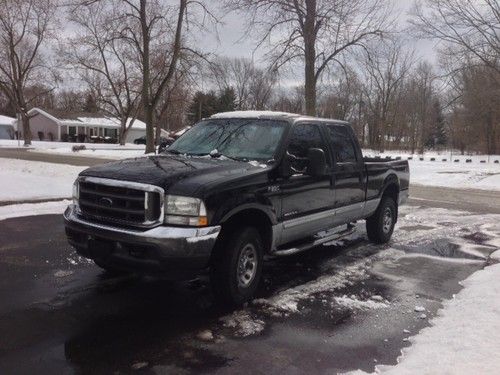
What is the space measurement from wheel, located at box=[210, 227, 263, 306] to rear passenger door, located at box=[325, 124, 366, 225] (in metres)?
1.93

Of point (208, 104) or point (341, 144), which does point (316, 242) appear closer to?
point (341, 144)

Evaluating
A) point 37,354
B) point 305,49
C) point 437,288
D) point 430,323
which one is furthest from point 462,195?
point 37,354


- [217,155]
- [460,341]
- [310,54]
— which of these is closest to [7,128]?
[310,54]

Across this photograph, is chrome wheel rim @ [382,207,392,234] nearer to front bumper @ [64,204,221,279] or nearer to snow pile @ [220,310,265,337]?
snow pile @ [220,310,265,337]

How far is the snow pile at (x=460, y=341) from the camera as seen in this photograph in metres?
3.86

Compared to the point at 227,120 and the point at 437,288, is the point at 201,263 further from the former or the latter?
the point at 437,288

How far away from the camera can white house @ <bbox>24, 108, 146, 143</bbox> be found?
6650 centimetres

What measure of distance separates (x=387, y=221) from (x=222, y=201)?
4682 millimetres

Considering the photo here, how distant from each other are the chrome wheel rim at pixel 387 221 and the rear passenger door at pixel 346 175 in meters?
1.13

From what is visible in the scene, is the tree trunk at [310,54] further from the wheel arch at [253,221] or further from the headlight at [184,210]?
the headlight at [184,210]

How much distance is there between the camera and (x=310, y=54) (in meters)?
23.8

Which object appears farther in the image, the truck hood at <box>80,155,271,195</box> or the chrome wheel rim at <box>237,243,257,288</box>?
the chrome wheel rim at <box>237,243,257,288</box>

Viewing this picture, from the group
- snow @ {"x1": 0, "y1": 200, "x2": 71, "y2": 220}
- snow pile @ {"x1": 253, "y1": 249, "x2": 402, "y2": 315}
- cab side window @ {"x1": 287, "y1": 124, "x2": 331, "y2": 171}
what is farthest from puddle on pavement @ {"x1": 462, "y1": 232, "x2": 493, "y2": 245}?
snow @ {"x1": 0, "y1": 200, "x2": 71, "y2": 220}

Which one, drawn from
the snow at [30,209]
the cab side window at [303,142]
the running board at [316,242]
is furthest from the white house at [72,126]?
the cab side window at [303,142]
